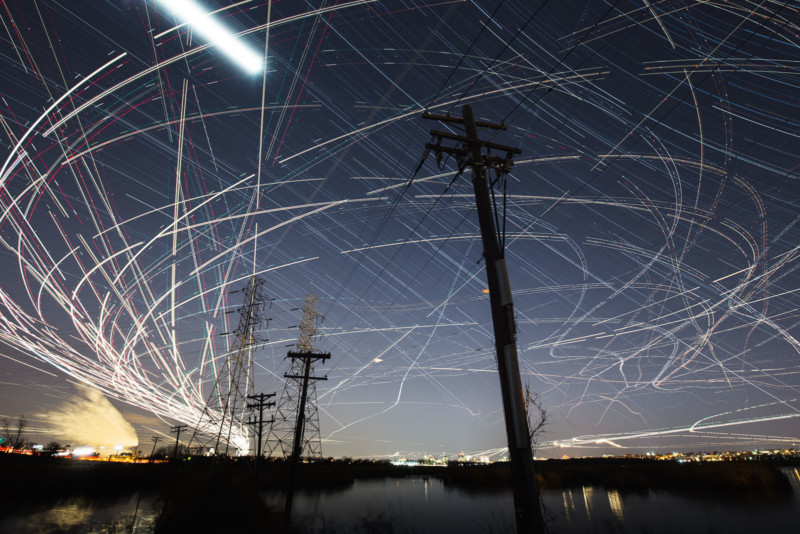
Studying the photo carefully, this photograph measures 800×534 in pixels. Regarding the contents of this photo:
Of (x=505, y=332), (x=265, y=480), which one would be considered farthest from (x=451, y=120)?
(x=265, y=480)

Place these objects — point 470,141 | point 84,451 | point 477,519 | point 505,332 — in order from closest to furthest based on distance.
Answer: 1. point 505,332
2. point 470,141
3. point 477,519
4. point 84,451

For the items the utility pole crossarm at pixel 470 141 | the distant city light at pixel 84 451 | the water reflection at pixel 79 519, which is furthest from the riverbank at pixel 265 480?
the distant city light at pixel 84 451

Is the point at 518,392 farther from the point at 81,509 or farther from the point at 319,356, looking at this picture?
the point at 81,509

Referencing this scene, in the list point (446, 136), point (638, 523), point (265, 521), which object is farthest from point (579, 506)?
point (446, 136)

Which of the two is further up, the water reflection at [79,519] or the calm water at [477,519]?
the water reflection at [79,519]

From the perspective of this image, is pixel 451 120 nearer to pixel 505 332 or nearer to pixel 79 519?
pixel 505 332

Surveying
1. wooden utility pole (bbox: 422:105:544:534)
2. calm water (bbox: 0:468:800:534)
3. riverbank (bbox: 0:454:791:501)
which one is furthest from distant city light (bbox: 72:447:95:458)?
wooden utility pole (bbox: 422:105:544:534)

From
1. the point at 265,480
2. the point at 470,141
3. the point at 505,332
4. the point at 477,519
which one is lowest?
the point at 477,519

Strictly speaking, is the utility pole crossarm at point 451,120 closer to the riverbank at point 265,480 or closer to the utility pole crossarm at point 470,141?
the utility pole crossarm at point 470,141

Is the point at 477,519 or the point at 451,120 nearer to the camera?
the point at 451,120

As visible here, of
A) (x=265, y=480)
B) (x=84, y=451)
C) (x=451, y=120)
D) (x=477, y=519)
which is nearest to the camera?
(x=451, y=120)

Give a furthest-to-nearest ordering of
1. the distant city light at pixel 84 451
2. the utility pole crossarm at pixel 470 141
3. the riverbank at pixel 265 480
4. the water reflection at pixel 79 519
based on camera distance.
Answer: the distant city light at pixel 84 451, the riverbank at pixel 265 480, the water reflection at pixel 79 519, the utility pole crossarm at pixel 470 141
